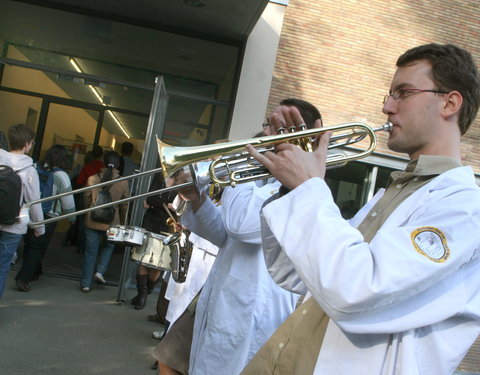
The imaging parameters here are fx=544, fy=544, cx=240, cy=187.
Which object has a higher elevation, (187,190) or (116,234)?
(187,190)

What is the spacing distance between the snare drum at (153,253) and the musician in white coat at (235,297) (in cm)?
216

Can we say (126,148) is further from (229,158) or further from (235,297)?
(229,158)

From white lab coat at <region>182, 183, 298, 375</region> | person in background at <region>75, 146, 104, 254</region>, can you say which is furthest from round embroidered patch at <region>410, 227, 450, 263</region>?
person in background at <region>75, 146, 104, 254</region>

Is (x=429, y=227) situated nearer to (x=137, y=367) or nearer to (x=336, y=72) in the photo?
(x=137, y=367)

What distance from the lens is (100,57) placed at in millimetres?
9141

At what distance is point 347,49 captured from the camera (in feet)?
28.2

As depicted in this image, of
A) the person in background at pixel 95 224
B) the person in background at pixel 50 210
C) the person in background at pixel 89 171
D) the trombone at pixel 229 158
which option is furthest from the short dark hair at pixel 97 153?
the trombone at pixel 229 158

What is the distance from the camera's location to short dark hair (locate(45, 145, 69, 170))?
6735 millimetres

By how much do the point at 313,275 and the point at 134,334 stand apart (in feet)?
16.8

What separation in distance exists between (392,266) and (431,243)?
0.12m

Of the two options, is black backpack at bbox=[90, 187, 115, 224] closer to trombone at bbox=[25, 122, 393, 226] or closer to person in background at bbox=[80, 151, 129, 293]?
person in background at bbox=[80, 151, 129, 293]

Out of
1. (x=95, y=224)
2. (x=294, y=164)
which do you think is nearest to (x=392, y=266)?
(x=294, y=164)

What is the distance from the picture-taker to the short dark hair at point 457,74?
→ 169 cm

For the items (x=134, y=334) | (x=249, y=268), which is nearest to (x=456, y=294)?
(x=249, y=268)
